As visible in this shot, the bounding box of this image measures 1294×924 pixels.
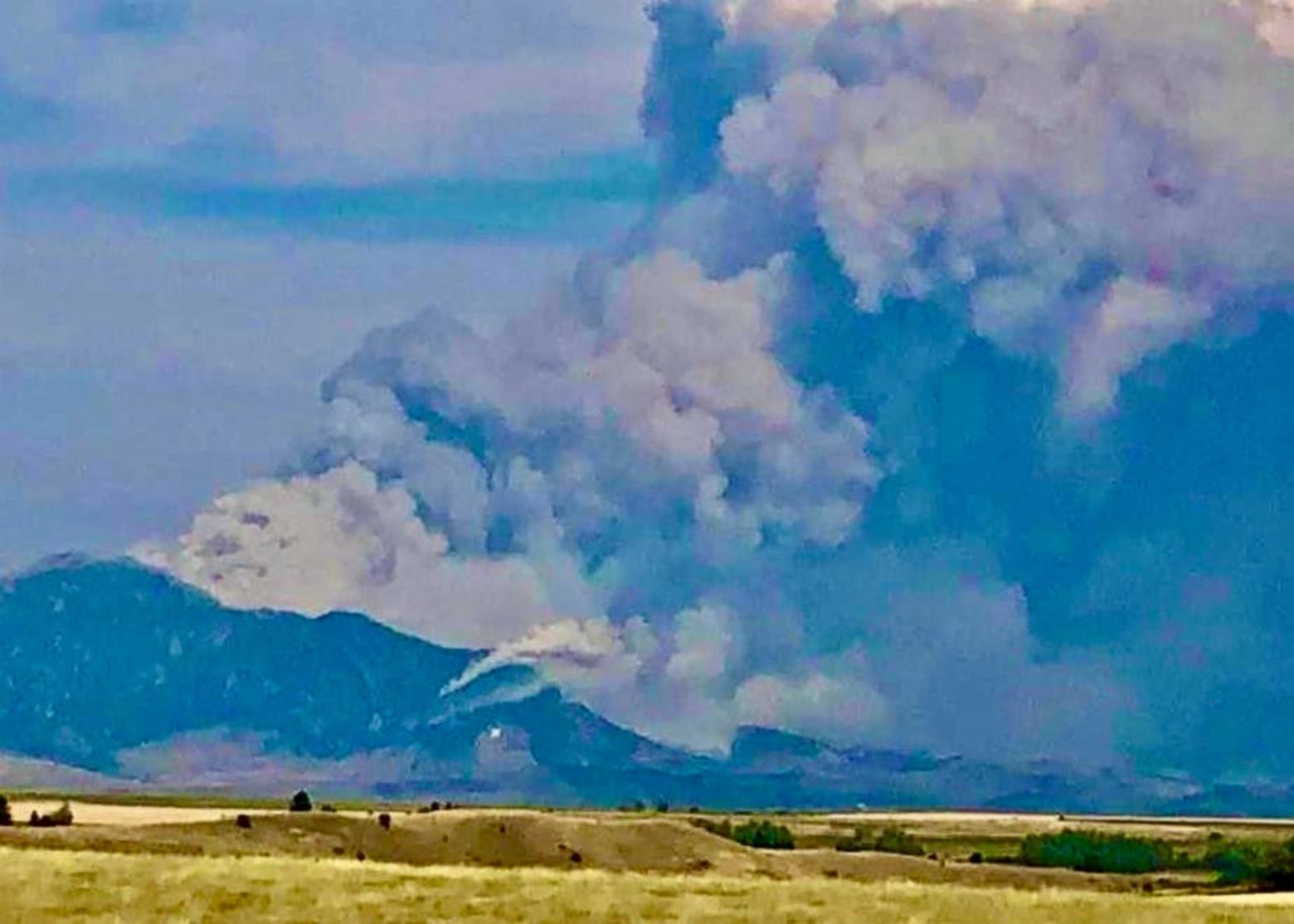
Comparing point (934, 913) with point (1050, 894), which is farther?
point (1050, 894)

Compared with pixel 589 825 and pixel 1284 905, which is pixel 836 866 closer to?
pixel 589 825

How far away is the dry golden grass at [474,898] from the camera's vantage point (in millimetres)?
64062

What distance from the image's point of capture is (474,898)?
66625 millimetres

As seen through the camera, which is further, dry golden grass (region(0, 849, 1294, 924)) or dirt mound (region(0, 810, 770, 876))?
dirt mound (region(0, 810, 770, 876))

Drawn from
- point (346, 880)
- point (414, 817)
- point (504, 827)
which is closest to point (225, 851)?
point (504, 827)

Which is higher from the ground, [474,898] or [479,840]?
[479,840]

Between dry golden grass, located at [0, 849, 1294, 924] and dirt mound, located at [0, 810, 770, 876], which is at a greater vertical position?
dirt mound, located at [0, 810, 770, 876]

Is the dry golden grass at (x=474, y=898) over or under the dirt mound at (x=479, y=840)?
under

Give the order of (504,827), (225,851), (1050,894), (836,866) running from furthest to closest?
1. (836,866)
2. (504,827)
3. (225,851)
4. (1050,894)

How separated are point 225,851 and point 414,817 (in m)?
38.6

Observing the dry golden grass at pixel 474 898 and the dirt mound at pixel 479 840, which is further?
the dirt mound at pixel 479 840

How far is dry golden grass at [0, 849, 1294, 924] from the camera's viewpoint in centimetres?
6406

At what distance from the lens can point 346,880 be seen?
227ft

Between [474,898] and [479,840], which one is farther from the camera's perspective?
[479,840]
